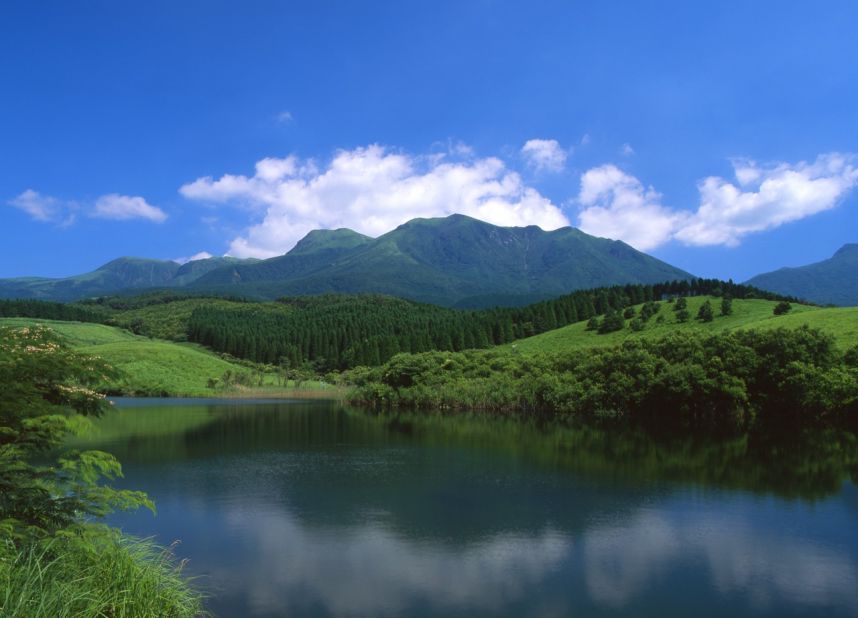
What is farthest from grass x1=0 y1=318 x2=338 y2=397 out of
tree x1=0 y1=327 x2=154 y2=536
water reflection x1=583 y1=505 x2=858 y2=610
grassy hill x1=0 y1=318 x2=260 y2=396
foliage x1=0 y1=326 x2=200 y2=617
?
foliage x1=0 y1=326 x2=200 y2=617

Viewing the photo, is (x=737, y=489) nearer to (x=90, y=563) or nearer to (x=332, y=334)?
(x=90, y=563)

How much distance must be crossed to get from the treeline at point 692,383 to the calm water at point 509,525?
16090 millimetres

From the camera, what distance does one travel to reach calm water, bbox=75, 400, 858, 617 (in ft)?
67.6

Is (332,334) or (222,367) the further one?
(332,334)

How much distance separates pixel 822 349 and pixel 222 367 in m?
128

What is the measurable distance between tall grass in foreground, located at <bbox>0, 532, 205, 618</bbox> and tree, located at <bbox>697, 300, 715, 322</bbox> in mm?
119069

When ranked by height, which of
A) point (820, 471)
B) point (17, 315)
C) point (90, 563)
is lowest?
point (820, 471)

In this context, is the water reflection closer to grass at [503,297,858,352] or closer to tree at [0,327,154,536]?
tree at [0,327,154,536]

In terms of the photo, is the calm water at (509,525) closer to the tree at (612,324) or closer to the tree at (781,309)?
the tree at (781,309)

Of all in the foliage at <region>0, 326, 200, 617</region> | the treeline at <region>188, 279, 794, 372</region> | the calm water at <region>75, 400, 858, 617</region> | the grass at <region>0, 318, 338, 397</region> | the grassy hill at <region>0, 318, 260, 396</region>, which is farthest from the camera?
the treeline at <region>188, 279, 794, 372</region>

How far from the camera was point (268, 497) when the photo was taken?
3481cm

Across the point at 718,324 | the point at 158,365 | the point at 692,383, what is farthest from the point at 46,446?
the point at 158,365

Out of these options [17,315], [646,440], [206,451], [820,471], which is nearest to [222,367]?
[17,315]

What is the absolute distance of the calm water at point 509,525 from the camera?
2059 cm
